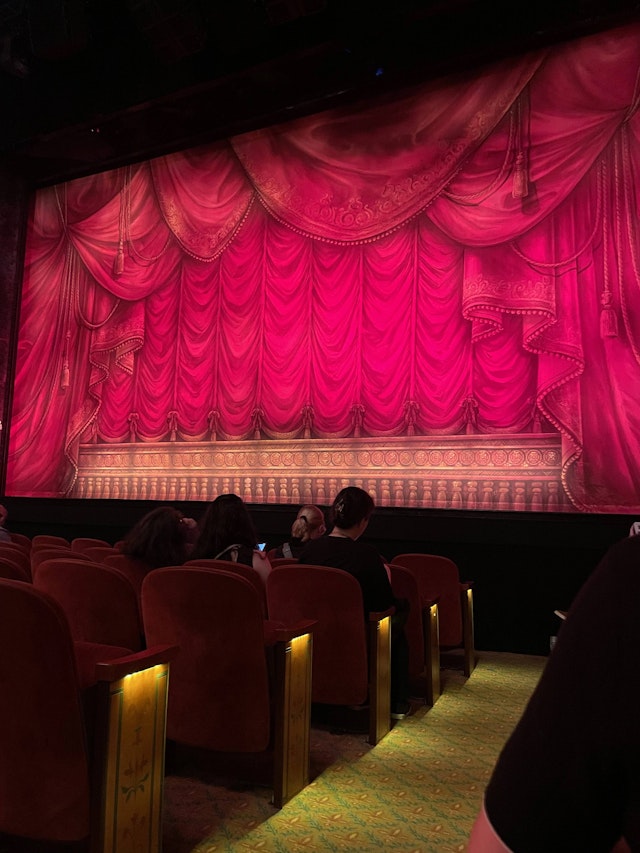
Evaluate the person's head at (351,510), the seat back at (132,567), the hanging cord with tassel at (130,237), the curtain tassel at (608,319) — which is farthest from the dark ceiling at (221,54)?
the seat back at (132,567)

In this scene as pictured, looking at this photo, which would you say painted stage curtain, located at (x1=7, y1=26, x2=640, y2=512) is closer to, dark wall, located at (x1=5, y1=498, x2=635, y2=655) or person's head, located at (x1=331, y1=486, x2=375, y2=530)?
dark wall, located at (x1=5, y1=498, x2=635, y2=655)

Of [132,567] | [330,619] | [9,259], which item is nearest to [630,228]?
[330,619]

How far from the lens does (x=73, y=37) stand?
21.0 feet

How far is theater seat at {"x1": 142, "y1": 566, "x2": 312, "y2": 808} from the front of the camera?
6.75 ft

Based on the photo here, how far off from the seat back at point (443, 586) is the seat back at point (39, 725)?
2.89 meters

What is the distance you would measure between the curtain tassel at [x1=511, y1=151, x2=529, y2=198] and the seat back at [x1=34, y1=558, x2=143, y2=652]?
5.30 meters

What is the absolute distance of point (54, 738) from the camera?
4.71 feet

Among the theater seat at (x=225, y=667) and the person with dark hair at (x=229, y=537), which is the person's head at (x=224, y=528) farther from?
the theater seat at (x=225, y=667)

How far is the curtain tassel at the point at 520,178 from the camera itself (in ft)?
20.4

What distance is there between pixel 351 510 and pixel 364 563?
0.27 meters

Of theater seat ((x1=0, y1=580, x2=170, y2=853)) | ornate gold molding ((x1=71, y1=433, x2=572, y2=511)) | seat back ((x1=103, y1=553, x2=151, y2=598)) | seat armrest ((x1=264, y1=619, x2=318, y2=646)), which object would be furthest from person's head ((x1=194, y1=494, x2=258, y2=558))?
ornate gold molding ((x1=71, y1=433, x2=572, y2=511))

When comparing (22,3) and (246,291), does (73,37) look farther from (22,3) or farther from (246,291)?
(246,291)

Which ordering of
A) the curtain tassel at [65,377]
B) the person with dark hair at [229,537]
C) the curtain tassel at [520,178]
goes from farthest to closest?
the curtain tassel at [65,377], the curtain tassel at [520,178], the person with dark hair at [229,537]

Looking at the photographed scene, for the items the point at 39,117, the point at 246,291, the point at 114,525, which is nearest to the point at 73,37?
the point at 39,117
